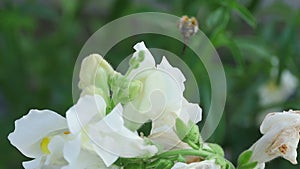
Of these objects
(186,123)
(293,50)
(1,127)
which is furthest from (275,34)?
(186,123)

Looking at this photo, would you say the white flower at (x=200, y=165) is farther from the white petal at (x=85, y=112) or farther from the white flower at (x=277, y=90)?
the white flower at (x=277, y=90)

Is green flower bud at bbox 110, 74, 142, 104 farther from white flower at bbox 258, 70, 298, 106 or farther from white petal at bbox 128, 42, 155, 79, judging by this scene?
white flower at bbox 258, 70, 298, 106

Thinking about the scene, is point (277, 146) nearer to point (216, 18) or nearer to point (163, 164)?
point (163, 164)

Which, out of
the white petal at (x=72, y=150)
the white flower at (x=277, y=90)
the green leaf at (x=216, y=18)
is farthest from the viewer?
the white flower at (x=277, y=90)

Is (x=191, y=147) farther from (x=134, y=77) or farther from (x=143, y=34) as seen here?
(x=143, y=34)

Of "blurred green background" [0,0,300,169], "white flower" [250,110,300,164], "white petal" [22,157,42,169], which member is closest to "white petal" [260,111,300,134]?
"white flower" [250,110,300,164]

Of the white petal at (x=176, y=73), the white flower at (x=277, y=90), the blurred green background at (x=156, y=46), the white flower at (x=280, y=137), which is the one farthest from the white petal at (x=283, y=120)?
the white flower at (x=277, y=90)
